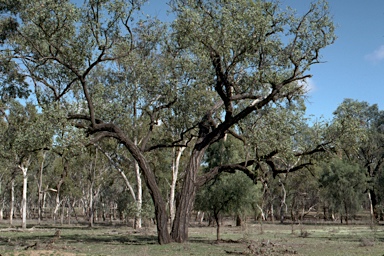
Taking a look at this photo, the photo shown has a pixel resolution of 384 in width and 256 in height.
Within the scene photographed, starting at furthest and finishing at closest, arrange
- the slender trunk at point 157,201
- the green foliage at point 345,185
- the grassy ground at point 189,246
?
the green foliage at point 345,185, the slender trunk at point 157,201, the grassy ground at point 189,246

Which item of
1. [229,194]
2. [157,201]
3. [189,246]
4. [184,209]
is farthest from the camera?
[229,194]

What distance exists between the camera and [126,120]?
1080 inches

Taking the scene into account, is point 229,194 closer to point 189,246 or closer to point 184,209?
point 184,209

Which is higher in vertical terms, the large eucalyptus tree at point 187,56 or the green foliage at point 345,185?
the large eucalyptus tree at point 187,56

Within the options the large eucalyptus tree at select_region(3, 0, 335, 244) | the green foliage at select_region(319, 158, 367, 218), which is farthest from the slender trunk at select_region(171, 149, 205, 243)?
the green foliage at select_region(319, 158, 367, 218)

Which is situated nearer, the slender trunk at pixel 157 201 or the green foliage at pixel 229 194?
the slender trunk at pixel 157 201

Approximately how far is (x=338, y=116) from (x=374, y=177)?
38.4m

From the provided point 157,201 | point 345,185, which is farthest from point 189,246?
point 345,185

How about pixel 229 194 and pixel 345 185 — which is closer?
pixel 229 194

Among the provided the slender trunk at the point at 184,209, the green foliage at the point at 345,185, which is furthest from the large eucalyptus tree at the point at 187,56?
the green foliage at the point at 345,185

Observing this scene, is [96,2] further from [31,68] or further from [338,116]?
[338,116]

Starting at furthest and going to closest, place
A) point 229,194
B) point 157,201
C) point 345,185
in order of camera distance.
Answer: point 345,185 < point 229,194 < point 157,201

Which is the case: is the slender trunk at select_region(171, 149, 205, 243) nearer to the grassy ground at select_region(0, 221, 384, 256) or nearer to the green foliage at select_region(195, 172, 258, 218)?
the grassy ground at select_region(0, 221, 384, 256)

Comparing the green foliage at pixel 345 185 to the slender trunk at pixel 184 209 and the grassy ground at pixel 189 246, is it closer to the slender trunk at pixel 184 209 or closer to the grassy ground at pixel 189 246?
the grassy ground at pixel 189 246
